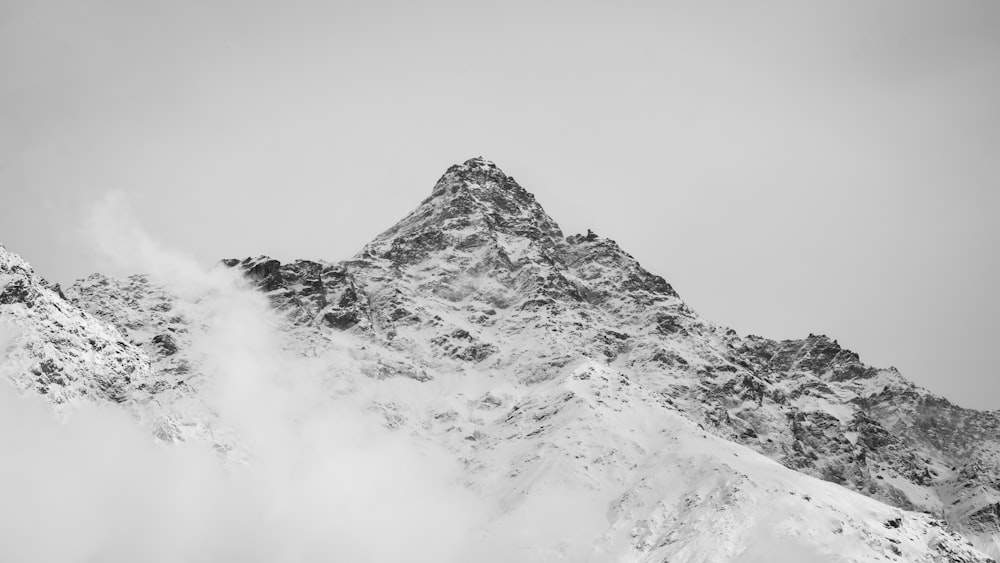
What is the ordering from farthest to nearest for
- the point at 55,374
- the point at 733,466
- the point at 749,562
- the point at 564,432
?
the point at 564,432, the point at 733,466, the point at 55,374, the point at 749,562

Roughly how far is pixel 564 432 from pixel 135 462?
79.1 meters

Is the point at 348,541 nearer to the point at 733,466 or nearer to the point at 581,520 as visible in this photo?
the point at 581,520

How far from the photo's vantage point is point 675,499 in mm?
176000

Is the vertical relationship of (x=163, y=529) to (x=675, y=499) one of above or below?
below

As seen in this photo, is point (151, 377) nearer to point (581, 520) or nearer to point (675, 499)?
point (581, 520)

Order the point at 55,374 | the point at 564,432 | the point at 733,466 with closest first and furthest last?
the point at 55,374 < the point at 733,466 < the point at 564,432

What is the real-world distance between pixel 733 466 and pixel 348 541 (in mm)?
69241

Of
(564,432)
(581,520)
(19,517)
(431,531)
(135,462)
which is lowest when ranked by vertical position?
(19,517)

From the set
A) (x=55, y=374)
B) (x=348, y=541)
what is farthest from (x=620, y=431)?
(x=55, y=374)

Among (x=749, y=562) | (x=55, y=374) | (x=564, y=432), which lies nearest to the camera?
(x=749, y=562)

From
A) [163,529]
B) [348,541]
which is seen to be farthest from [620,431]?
[163,529]

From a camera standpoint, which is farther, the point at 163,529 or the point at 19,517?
the point at 163,529

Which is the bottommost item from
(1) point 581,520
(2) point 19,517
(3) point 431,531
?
(2) point 19,517

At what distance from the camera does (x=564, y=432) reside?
7795 inches
